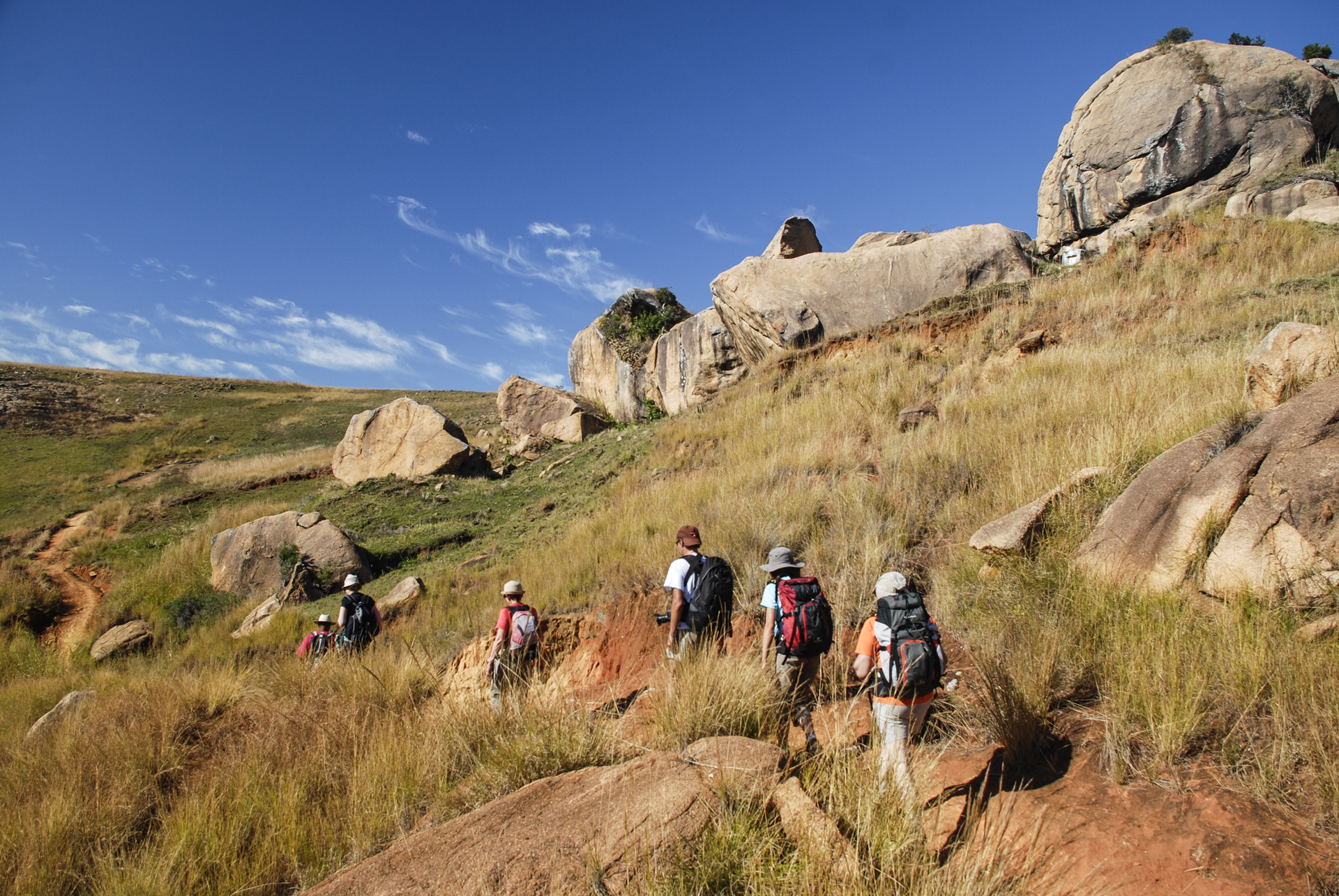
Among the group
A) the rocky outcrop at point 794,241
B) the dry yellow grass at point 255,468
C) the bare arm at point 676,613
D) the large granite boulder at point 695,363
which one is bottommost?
the bare arm at point 676,613

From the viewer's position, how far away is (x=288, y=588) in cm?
1280

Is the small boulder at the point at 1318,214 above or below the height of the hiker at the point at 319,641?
above

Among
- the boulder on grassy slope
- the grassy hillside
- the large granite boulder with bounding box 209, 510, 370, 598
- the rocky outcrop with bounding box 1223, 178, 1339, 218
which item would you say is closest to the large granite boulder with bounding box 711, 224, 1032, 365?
the grassy hillside

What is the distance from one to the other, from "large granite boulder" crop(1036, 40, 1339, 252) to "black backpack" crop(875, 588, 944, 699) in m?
18.2

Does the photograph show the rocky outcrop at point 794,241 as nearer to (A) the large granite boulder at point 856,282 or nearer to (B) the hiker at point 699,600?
(A) the large granite boulder at point 856,282

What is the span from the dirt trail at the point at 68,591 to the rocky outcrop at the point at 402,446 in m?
6.92

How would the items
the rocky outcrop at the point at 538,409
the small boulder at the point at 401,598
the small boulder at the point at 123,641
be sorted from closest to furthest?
1. the small boulder at the point at 401,598
2. the small boulder at the point at 123,641
3. the rocky outcrop at the point at 538,409

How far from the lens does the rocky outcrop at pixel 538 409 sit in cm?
2270

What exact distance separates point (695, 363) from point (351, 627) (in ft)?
44.1

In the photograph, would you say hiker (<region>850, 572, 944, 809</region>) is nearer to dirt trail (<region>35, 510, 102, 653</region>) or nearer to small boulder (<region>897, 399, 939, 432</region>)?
small boulder (<region>897, 399, 939, 432</region>)

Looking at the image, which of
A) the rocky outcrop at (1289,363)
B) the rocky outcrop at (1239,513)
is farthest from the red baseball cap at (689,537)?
the rocky outcrop at (1289,363)

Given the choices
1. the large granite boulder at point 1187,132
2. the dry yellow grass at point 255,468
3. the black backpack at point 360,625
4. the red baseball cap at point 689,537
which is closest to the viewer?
the red baseball cap at point 689,537

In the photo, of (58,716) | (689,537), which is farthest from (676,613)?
(58,716)

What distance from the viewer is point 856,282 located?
Answer: 666 inches
